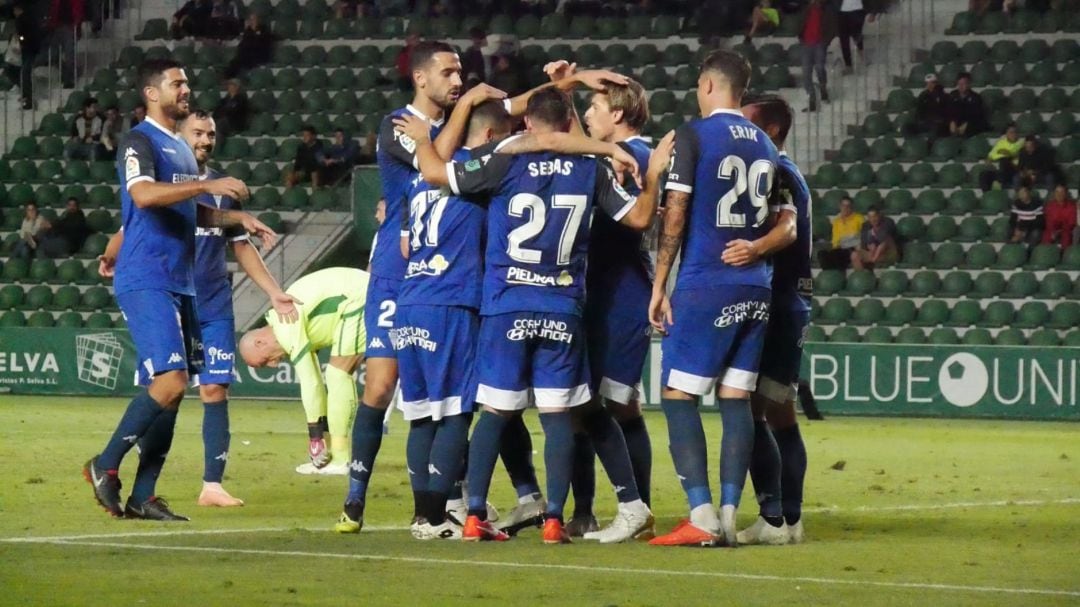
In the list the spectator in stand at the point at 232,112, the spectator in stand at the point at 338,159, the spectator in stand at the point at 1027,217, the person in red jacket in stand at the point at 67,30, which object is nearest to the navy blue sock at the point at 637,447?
the spectator in stand at the point at 1027,217

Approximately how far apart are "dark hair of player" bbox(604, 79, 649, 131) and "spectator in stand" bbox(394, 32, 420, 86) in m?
19.6

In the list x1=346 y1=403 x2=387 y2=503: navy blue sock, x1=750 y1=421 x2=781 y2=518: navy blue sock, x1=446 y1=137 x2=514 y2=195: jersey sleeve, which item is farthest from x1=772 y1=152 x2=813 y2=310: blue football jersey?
x1=346 y1=403 x2=387 y2=503: navy blue sock

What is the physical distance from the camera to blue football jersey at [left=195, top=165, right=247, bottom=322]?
432 inches

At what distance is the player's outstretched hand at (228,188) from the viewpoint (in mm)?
9094

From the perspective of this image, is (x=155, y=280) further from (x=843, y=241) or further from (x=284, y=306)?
(x=843, y=241)

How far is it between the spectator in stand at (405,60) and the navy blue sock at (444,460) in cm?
2001

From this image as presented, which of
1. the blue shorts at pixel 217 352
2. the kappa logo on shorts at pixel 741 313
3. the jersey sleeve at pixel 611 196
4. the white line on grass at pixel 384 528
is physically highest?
the jersey sleeve at pixel 611 196

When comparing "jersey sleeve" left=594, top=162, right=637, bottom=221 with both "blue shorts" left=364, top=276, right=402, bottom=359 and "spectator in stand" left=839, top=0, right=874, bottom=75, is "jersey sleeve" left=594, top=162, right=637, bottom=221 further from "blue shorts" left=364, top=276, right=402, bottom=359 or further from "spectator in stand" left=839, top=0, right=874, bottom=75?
"spectator in stand" left=839, top=0, right=874, bottom=75

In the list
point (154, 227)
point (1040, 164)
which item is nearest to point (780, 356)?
point (154, 227)

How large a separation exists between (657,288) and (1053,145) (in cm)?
1869

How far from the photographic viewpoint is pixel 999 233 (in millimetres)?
24578

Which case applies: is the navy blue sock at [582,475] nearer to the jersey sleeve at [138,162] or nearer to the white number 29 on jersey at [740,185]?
the white number 29 on jersey at [740,185]

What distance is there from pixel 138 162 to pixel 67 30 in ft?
78.1

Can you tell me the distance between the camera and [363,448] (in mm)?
9070
